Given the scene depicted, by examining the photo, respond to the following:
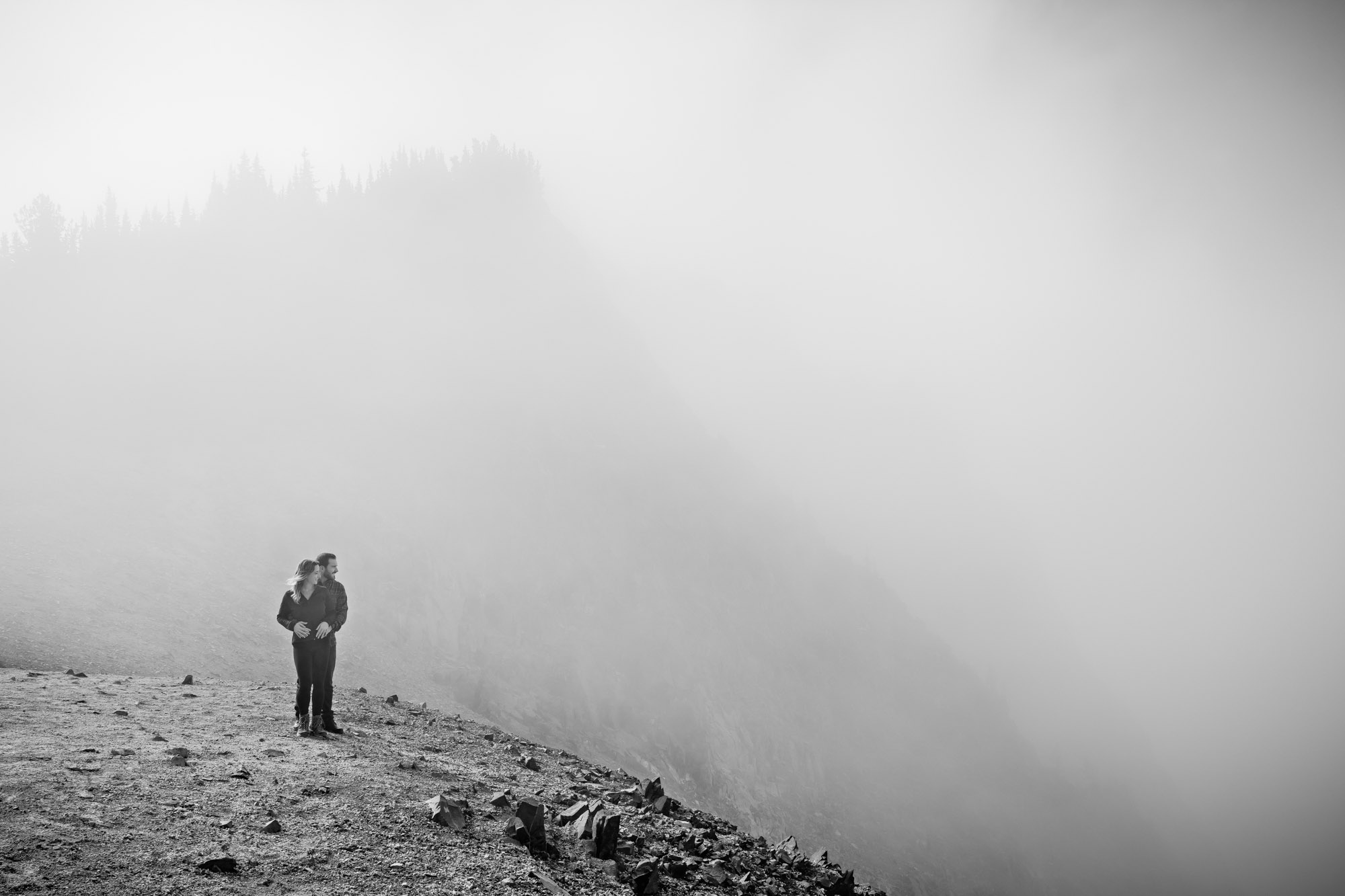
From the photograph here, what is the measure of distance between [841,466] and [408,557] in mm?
163801

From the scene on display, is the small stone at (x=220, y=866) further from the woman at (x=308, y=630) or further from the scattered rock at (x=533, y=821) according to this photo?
the woman at (x=308, y=630)

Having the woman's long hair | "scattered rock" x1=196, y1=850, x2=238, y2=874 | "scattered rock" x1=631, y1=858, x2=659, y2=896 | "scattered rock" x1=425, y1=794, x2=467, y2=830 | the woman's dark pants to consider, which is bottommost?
"scattered rock" x1=631, y1=858, x2=659, y2=896

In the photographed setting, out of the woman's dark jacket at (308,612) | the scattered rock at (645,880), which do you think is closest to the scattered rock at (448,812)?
the scattered rock at (645,880)

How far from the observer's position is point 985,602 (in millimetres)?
188000

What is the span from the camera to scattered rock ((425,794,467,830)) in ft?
26.9

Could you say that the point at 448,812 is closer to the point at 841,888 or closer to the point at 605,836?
the point at 605,836

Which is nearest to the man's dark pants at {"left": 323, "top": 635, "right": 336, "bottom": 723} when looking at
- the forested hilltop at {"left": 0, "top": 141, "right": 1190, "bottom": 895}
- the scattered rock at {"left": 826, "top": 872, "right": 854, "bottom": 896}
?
the scattered rock at {"left": 826, "top": 872, "right": 854, "bottom": 896}

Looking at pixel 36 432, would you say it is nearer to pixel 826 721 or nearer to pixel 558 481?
pixel 558 481

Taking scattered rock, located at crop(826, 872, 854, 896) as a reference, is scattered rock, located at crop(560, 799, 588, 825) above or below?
above

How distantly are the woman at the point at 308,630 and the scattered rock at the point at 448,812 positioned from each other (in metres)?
3.92

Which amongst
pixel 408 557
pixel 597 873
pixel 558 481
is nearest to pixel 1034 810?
pixel 558 481

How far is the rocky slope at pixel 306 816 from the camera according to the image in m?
6.23

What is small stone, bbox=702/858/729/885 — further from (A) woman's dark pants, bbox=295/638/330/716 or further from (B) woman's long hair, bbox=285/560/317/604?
(B) woman's long hair, bbox=285/560/317/604

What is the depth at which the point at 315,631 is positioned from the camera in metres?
11.1
